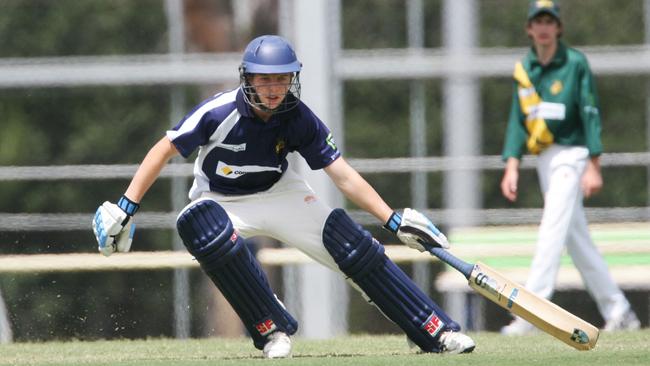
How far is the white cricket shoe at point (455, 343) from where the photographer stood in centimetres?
650

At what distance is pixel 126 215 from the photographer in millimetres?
6312

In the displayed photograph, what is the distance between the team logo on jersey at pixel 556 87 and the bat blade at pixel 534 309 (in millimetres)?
2213

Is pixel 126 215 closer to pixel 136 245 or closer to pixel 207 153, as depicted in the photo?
pixel 207 153

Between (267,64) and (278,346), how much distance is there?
3.68ft

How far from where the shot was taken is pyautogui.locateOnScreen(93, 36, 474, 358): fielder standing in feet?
20.9

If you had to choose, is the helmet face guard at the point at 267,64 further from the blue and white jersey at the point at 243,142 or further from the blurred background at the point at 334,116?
the blurred background at the point at 334,116

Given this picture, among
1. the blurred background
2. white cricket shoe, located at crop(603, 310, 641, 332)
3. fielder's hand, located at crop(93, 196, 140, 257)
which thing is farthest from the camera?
the blurred background

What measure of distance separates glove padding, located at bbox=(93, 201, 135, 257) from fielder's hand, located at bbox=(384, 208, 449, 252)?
1.03 meters

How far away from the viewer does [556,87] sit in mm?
8586

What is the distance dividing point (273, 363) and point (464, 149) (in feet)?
14.2

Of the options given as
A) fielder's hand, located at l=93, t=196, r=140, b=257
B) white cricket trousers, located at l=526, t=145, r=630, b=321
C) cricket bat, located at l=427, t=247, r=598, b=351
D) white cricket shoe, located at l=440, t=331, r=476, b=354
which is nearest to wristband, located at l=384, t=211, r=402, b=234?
cricket bat, located at l=427, t=247, r=598, b=351

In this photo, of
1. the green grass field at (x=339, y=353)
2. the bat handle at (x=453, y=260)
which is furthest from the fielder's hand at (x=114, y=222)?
the bat handle at (x=453, y=260)

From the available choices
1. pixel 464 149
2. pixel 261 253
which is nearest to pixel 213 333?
pixel 261 253

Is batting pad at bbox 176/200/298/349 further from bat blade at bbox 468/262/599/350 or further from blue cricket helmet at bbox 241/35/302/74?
bat blade at bbox 468/262/599/350
